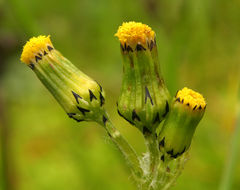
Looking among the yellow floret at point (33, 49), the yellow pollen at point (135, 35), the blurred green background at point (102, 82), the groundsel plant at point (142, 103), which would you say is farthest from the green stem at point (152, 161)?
the blurred green background at point (102, 82)

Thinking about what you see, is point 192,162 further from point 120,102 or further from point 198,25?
point 120,102

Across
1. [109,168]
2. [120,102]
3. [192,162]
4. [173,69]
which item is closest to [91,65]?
[109,168]

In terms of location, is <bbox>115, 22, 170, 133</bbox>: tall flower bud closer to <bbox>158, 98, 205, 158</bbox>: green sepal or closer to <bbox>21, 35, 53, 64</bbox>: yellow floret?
<bbox>158, 98, 205, 158</bbox>: green sepal

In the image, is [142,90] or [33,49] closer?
[142,90]

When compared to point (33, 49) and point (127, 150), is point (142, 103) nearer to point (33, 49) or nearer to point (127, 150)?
point (127, 150)

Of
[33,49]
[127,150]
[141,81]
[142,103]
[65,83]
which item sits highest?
[33,49]

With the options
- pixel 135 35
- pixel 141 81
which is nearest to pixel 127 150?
pixel 141 81
